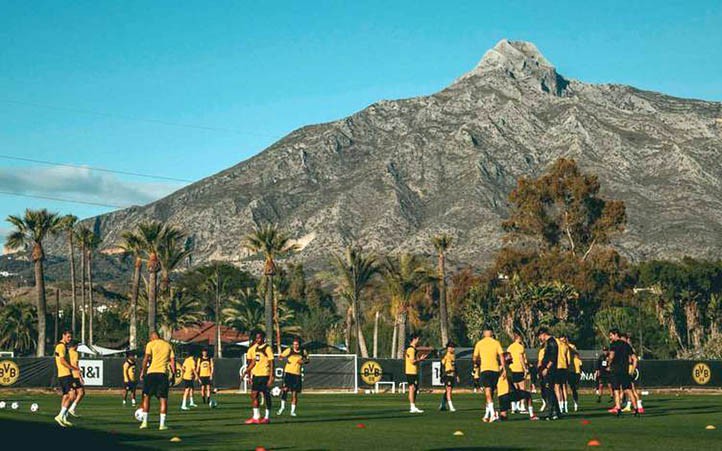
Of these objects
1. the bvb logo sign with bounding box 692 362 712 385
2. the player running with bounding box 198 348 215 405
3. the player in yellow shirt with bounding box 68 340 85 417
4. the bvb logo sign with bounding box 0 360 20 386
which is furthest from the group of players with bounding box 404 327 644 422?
the bvb logo sign with bounding box 692 362 712 385

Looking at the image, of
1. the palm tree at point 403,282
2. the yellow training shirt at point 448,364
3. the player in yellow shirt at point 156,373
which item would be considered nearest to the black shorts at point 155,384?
the player in yellow shirt at point 156,373

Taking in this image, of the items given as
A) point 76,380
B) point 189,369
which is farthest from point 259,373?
point 189,369

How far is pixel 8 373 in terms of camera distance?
173ft

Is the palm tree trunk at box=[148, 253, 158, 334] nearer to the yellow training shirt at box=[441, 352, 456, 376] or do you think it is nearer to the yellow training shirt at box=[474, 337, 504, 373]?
the yellow training shirt at box=[441, 352, 456, 376]

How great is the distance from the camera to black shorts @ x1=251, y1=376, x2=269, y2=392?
25844 mm

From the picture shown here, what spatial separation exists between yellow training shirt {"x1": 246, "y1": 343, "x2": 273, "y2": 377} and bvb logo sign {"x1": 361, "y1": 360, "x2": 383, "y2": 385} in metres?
30.6

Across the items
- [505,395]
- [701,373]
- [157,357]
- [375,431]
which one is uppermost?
[157,357]

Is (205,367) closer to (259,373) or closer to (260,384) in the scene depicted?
(259,373)

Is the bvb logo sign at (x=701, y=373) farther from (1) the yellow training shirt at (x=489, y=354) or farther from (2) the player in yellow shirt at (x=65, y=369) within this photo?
(2) the player in yellow shirt at (x=65, y=369)

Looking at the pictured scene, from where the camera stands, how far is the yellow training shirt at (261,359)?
26031 millimetres

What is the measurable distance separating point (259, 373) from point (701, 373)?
38725 millimetres

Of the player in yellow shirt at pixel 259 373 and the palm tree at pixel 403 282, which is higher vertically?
the palm tree at pixel 403 282

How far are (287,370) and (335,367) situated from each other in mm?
25024

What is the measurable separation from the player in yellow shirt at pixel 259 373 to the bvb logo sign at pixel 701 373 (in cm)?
3763
